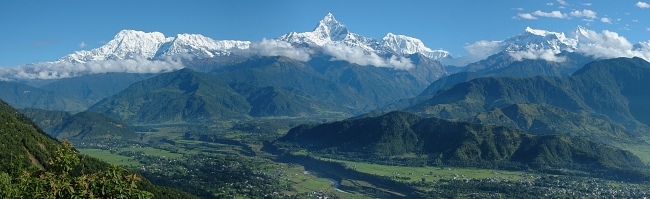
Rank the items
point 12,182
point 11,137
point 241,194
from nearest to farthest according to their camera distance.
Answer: point 12,182 < point 11,137 < point 241,194

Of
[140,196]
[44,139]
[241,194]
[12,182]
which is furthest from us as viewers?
[241,194]

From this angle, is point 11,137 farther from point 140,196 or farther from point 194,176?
point 140,196

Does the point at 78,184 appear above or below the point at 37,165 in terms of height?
above

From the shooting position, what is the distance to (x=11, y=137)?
10250 cm

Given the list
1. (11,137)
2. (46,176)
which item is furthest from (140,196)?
(11,137)

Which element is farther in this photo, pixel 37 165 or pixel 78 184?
pixel 37 165

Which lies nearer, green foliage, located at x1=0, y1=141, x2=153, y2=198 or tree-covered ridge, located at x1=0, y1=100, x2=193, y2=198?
green foliage, located at x1=0, y1=141, x2=153, y2=198

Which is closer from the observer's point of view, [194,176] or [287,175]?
[194,176]

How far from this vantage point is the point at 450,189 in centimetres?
17038

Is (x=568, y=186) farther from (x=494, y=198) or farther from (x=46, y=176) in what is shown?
(x=46, y=176)

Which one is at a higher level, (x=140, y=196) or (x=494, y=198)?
(x=140, y=196)

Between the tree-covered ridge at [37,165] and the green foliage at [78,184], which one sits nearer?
the green foliage at [78,184]

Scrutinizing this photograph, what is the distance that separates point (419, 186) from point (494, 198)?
26.5 metres

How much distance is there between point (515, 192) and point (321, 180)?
203ft
